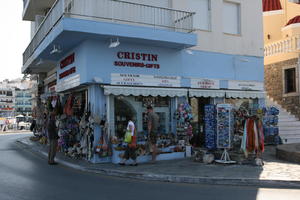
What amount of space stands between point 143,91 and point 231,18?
6.64 m

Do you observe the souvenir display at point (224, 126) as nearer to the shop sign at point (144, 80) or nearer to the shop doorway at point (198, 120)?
the shop sign at point (144, 80)

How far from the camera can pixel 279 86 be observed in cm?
1936

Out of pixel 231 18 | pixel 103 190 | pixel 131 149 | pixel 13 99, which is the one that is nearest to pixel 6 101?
pixel 13 99

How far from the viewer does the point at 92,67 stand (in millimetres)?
11461

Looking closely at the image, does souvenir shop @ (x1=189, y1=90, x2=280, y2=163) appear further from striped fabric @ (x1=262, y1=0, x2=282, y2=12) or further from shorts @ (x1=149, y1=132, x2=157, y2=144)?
striped fabric @ (x1=262, y1=0, x2=282, y2=12)

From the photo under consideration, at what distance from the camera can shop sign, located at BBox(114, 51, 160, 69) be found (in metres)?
12.1

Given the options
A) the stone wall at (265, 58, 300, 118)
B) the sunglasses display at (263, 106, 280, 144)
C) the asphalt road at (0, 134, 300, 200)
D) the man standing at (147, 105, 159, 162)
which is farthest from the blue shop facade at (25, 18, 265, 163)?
the stone wall at (265, 58, 300, 118)

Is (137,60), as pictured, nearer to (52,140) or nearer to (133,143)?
(133,143)

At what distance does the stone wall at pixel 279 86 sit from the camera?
1812cm

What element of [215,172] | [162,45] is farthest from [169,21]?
[215,172]

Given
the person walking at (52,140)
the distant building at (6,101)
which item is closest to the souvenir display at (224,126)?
the person walking at (52,140)

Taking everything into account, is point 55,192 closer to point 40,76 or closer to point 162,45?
point 162,45

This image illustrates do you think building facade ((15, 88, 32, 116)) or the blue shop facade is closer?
the blue shop facade

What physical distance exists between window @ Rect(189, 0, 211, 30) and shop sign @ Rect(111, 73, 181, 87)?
2.90m
